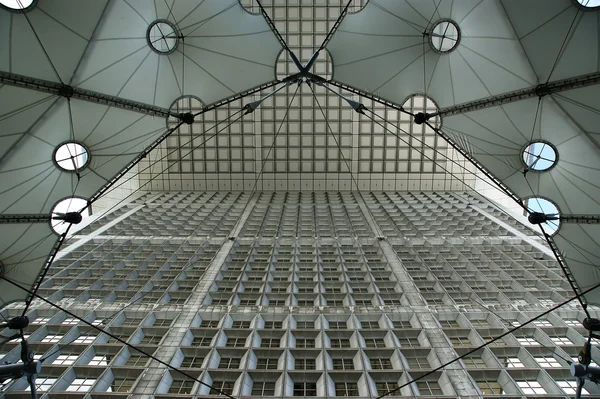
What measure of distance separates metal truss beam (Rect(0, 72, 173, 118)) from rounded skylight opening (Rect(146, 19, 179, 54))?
10.3 feet

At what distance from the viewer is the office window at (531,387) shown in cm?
1486

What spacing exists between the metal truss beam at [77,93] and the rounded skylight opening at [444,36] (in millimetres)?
14356

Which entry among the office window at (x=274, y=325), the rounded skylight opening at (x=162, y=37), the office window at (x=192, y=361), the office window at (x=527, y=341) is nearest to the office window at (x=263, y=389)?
the office window at (x=192, y=361)

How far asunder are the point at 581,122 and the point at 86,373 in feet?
77.4

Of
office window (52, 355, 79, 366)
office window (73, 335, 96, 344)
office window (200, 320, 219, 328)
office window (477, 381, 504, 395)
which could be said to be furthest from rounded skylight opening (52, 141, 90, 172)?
office window (477, 381, 504, 395)

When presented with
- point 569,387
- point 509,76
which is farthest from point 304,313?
point 509,76

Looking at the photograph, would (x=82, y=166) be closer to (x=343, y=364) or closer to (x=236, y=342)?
(x=236, y=342)

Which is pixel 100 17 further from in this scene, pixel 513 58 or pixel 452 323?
pixel 452 323

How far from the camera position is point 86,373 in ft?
51.8

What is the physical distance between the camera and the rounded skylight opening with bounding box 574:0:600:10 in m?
15.2

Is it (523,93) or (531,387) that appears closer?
(531,387)

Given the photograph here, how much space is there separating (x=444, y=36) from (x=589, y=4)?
646 centimetres

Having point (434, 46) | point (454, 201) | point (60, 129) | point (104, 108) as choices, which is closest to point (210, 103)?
point (104, 108)

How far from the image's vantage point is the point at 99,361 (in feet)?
56.2
